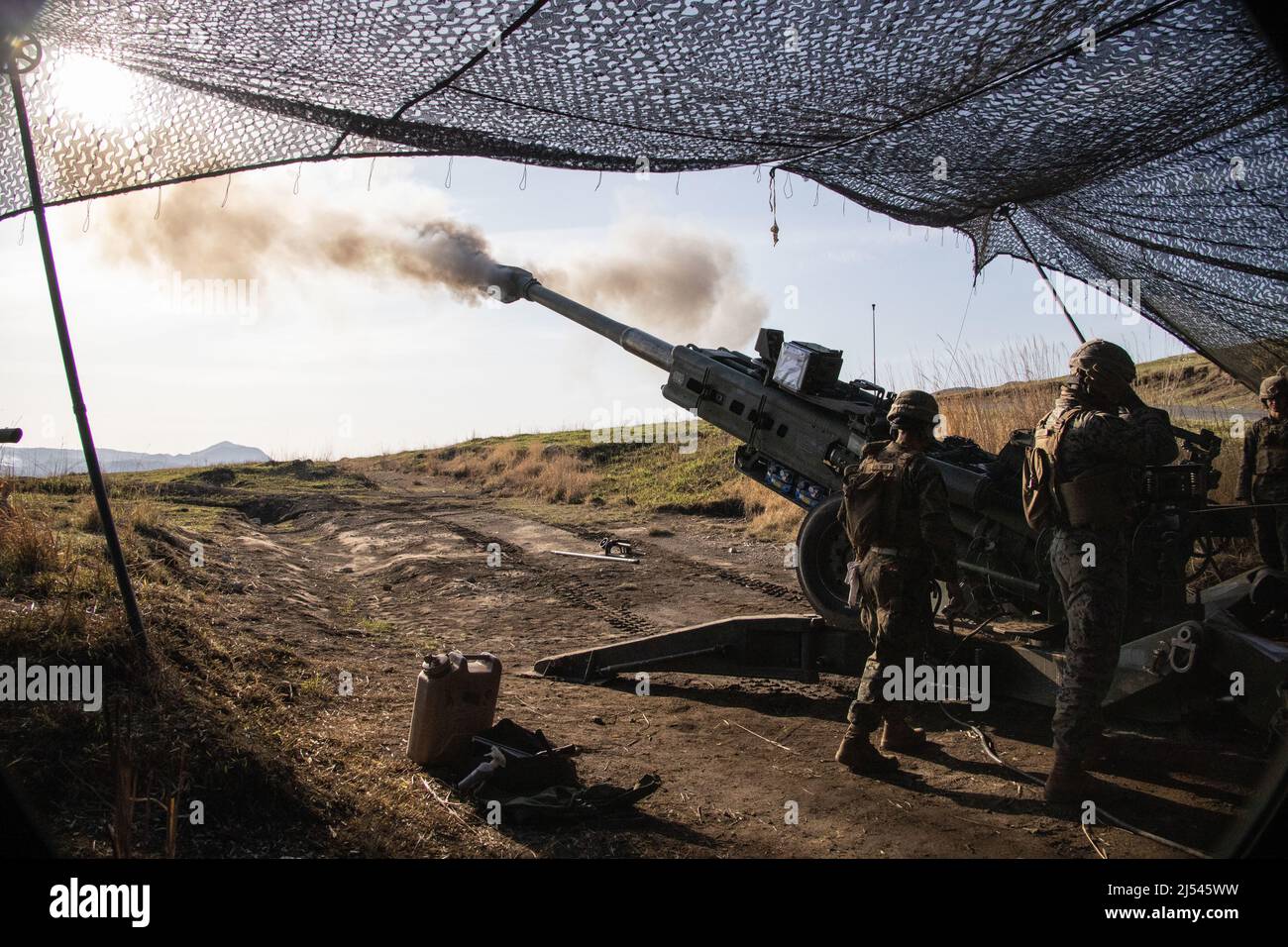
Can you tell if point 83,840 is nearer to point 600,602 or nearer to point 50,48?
point 50,48

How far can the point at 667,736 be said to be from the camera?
567 centimetres

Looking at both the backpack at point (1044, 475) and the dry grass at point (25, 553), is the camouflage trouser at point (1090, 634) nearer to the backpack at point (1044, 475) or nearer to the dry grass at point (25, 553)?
the backpack at point (1044, 475)

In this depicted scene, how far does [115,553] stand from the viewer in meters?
4.49

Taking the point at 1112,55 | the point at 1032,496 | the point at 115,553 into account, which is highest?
the point at 1112,55

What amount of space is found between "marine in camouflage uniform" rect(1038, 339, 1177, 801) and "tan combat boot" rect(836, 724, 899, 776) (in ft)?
2.69

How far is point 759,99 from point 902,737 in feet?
11.2

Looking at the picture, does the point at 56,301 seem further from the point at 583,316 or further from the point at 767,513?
the point at 767,513

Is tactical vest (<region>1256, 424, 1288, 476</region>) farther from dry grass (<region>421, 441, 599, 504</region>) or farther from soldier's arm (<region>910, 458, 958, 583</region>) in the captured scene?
dry grass (<region>421, 441, 599, 504</region>)

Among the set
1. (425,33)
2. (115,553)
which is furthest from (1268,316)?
(115,553)

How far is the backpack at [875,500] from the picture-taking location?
5.12 m

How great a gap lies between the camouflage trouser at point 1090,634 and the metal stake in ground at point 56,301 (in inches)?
175

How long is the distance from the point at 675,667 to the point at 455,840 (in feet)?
8.84

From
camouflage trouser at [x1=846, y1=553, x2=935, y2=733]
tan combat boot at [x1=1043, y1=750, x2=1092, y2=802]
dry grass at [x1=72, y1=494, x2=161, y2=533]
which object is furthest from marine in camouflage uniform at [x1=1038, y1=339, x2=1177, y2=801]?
dry grass at [x1=72, y1=494, x2=161, y2=533]

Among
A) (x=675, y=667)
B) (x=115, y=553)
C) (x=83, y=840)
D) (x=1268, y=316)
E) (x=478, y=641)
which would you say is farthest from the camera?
(x=478, y=641)
